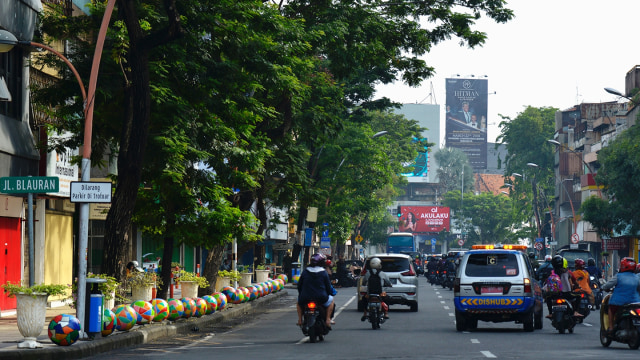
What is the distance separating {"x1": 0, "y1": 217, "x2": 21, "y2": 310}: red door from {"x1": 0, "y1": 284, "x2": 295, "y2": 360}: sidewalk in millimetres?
1034

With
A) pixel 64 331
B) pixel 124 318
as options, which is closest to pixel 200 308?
pixel 124 318

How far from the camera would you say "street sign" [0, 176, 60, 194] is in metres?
18.4

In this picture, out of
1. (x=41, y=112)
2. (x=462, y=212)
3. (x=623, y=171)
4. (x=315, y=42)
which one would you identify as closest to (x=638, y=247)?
(x=623, y=171)

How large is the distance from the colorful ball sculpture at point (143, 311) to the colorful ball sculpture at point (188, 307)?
2699 millimetres

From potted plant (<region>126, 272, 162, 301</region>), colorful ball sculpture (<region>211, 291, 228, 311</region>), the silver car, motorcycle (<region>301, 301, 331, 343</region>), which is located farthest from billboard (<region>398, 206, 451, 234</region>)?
motorcycle (<region>301, 301, 331, 343</region>)

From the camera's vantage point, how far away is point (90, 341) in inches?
721

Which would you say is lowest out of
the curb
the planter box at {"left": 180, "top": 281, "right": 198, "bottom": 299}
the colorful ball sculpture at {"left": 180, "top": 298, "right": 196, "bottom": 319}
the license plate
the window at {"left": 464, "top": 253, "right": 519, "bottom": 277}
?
the curb

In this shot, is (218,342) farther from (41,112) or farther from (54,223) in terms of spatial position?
(54,223)

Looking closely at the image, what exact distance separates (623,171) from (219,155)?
30831mm

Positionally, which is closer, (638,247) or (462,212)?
(638,247)

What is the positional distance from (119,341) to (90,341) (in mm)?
1014

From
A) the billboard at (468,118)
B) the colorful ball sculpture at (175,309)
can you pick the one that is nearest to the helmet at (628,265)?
the colorful ball sculpture at (175,309)

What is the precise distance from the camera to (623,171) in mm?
53219

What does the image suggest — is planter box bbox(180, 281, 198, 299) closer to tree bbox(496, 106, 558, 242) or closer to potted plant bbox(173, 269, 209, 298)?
potted plant bbox(173, 269, 209, 298)
